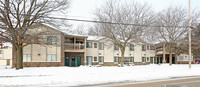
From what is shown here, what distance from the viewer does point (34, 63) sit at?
97.6ft

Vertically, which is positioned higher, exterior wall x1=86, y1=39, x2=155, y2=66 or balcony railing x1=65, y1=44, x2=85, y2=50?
balcony railing x1=65, y1=44, x2=85, y2=50

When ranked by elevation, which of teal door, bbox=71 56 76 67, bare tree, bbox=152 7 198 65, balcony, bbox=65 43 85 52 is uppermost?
bare tree, bbox=152 7 198 65

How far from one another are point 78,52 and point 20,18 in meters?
17.1

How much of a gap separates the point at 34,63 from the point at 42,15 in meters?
10.9

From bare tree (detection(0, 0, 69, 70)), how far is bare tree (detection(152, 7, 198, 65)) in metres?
16.0

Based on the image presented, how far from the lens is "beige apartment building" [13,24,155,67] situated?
1149 inches

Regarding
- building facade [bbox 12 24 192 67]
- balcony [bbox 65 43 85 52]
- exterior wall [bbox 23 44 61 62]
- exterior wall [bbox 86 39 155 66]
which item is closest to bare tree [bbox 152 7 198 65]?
building facade [bbox 12 24 192 67]

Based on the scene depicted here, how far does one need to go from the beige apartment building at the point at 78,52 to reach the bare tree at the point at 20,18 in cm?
216

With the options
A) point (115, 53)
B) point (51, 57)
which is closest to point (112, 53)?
point (115, 53)

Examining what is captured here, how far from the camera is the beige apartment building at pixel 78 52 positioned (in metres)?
29.2

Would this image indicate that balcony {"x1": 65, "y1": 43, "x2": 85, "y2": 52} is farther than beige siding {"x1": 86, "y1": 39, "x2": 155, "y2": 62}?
No

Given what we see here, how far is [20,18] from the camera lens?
775 inches

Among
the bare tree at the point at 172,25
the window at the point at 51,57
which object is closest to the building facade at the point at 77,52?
the window at the point at 51,57

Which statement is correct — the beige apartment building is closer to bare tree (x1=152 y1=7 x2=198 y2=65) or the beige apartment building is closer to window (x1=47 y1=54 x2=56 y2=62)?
window (x1=47 y1=54 x2=56 y2=62)
